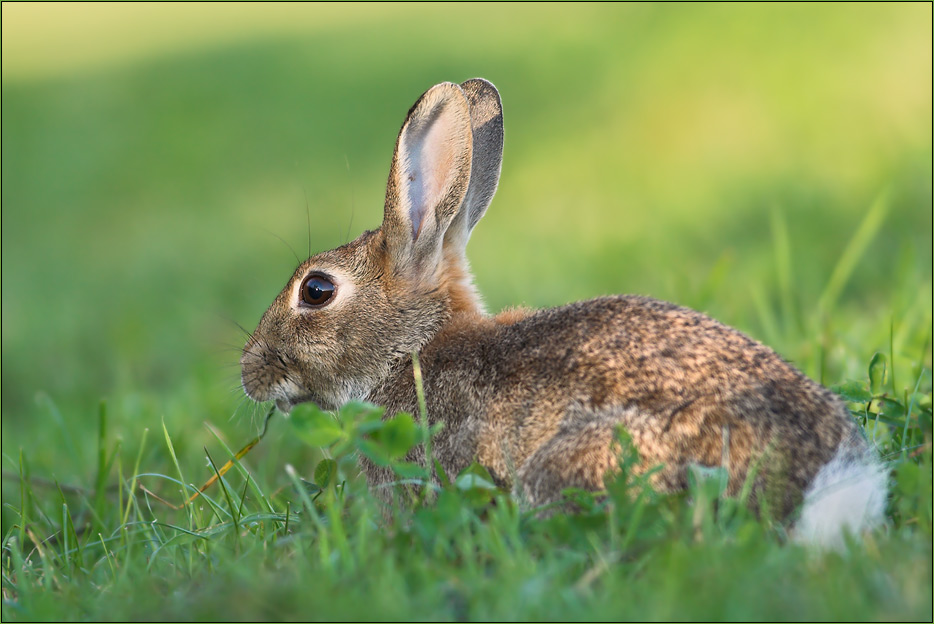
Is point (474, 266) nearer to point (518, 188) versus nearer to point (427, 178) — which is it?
point (518, 188)

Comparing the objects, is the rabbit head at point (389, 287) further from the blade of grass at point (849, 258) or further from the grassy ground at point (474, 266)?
the blade of grass at point (849, 258)

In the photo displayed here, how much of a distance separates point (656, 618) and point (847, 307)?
4819 mm

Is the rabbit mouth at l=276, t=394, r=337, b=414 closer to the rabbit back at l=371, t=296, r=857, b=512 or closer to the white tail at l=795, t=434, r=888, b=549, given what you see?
the rabbit back at l=371, t=296, r=857, b=512

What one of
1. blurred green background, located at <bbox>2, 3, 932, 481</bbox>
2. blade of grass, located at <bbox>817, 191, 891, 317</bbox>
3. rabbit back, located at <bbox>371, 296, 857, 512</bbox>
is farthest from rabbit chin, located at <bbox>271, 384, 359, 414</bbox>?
blade of grass, located at <bbox>817, 191, 891, 317</bbox>

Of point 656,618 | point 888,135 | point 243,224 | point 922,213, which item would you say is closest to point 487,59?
point 243,224

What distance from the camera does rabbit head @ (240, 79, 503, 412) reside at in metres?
4.76

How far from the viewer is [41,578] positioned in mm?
3654

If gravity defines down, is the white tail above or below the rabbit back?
below

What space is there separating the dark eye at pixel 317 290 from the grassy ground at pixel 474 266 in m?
0.80

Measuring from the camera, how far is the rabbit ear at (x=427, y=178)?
4.70 meters

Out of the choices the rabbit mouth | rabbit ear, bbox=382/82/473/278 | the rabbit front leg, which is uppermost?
rabbit ear, bbox=382/82/473/278

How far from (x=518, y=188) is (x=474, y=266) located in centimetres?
300

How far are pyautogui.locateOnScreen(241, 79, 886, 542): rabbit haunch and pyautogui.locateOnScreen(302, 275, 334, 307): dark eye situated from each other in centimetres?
2

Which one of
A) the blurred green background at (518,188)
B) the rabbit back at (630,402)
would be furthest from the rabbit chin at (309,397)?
the rabbit back at (630,402)
